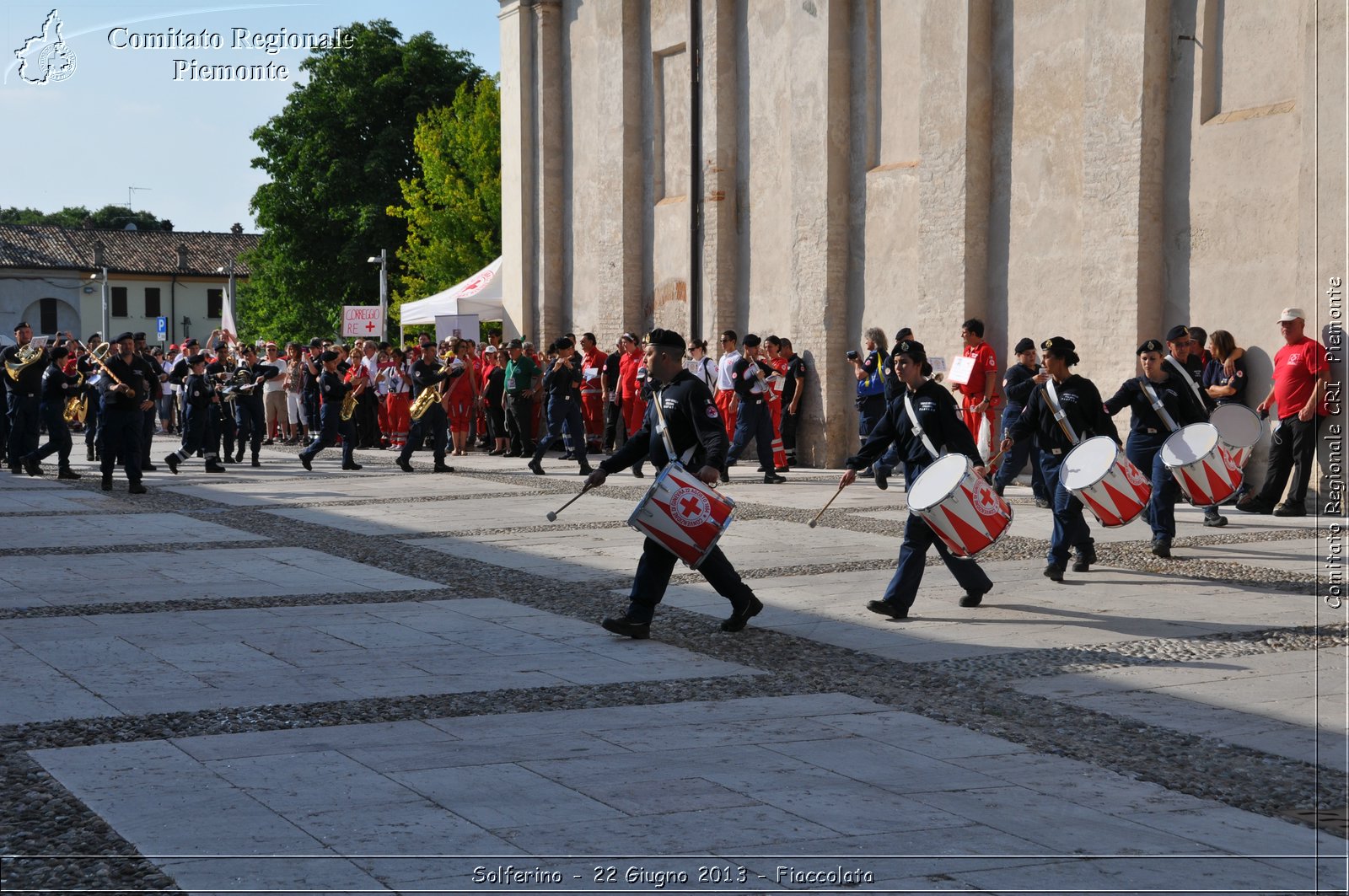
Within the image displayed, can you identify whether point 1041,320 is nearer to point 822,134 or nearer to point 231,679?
point 822,134

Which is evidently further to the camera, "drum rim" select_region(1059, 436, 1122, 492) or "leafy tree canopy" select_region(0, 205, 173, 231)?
"leafy tree canopy" select_region(0, 205, 173, 231)

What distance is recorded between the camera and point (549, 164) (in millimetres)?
27391

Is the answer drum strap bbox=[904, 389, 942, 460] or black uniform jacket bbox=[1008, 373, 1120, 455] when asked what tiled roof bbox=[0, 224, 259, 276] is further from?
drum strap bbox=[904, 389, 942, 460]

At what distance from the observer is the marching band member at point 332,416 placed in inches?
817

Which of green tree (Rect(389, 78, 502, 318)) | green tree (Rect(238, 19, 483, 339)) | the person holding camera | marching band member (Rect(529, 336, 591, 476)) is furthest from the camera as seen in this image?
green tree (Rect(238, 19, 483, 339))

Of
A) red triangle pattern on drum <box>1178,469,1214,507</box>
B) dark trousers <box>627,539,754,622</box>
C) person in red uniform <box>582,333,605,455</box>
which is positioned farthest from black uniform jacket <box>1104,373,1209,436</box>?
person in red uniform <box>582,333,605,455</box>

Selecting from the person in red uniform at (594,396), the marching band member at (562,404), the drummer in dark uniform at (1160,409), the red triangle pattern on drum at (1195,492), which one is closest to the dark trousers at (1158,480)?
the drummer in dark uniform at (1160,409)

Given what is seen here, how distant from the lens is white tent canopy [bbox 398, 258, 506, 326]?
28484 millimetres

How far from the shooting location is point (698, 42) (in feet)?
76.4

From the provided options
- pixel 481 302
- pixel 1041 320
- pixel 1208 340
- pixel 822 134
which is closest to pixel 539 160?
pixel 481 302

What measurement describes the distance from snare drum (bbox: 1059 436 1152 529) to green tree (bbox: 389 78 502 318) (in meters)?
38.6

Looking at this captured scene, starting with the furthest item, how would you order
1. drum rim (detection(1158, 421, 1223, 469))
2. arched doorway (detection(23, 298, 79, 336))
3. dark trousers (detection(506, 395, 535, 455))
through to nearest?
arched doorway (detection(23, 298, 79, 336)) → dark trousers (detection(506, 395, 535, 455)) → drum rim (detection(1158, 421, 1223, 469))

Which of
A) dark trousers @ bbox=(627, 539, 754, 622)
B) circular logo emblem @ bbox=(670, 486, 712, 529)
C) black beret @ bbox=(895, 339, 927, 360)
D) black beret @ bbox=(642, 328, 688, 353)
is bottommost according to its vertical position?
dark trousers @ bbox=(627, 539, 754, 622)

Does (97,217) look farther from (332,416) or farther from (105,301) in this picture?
(332,416)
